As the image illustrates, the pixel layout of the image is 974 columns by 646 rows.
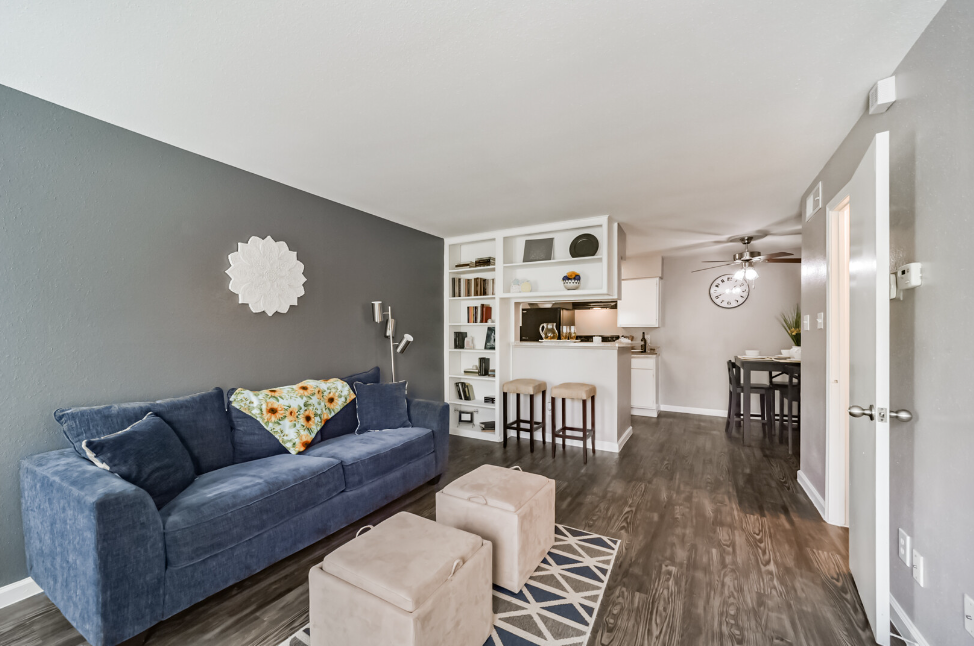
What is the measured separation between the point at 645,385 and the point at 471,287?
3177mm

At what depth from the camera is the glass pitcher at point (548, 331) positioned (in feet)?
16.8

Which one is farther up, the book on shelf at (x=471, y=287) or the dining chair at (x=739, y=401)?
the book on shelf at (x=471, y=287)

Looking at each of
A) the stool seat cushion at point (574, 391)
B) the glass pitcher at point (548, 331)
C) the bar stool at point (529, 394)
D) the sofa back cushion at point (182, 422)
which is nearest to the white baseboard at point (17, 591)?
the sofa back cushion at point (182, 422)

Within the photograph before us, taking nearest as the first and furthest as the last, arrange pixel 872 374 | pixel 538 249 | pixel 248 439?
pixel 872 374
pixel 248 439
pixel 538 249

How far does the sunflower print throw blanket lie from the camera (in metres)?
2.71

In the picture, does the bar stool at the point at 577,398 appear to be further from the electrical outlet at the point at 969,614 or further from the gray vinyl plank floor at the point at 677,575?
the electrical outlet at the point at 969,614

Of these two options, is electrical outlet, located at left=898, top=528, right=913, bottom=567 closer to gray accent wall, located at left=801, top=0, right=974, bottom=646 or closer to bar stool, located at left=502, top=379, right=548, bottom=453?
gray accent wall, located at left=801, top=0, right=974, bottom=646

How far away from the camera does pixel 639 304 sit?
6.65 metres

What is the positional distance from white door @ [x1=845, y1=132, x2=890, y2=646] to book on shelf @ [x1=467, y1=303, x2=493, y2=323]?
11.6 ft

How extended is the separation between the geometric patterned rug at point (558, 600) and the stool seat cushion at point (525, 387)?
6.56 ft

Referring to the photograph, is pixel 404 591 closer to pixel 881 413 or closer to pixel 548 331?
pixel 881 413

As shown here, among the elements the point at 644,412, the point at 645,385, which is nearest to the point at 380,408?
the point at 645,385

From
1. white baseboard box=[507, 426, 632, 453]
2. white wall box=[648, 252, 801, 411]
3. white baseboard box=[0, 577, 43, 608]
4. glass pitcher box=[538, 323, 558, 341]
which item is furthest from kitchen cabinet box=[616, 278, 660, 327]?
white baseboard box=[0, 577, 43, 608]

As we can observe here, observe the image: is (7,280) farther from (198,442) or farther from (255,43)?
(255,43)
